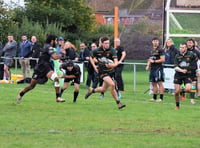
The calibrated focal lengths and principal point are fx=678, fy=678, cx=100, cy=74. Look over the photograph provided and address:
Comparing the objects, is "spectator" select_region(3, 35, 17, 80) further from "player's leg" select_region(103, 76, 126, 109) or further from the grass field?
"player's leg" select_region(103, 76, 126, 109)

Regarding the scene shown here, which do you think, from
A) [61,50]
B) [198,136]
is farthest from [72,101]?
[198,136]

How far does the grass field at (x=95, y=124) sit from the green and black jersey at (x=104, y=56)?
103 centimetres

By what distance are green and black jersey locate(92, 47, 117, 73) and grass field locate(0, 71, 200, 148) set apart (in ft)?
3.39

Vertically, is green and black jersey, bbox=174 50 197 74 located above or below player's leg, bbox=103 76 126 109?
above

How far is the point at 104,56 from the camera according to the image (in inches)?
688

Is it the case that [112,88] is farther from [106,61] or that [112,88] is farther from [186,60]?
[186,60]

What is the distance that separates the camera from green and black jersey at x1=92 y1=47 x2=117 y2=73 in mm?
17344

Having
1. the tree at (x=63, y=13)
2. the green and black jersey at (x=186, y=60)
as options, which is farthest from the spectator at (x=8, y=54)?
the tree at (x=63, y=13)

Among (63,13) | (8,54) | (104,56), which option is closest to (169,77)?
(104,56)

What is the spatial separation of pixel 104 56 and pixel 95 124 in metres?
3.90

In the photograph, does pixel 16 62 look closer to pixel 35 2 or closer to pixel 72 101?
pixel 72 101

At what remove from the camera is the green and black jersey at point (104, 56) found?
56.9ft

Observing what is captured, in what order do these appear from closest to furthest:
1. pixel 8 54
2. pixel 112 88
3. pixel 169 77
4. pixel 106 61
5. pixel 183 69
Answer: pixel 112 88
pixel 106 61
pixel 183 69
pixel 169 77
pixel 8 54

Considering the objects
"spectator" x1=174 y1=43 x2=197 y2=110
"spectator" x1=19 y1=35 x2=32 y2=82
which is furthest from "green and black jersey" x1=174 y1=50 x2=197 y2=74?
"spectator" x1=19 y1=35 x2=32 y2=82
